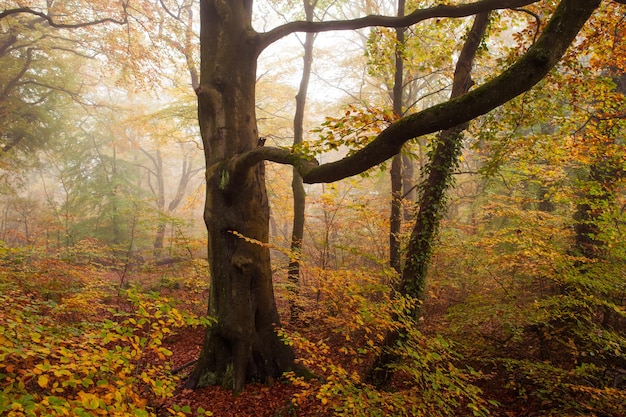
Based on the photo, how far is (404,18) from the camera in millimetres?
4211

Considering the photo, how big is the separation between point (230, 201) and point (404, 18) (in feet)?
11.4

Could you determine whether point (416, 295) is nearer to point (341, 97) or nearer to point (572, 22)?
point (572, 22)

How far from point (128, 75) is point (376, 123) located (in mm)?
12059

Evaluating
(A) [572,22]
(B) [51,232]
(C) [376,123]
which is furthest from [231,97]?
(B) [51,232]

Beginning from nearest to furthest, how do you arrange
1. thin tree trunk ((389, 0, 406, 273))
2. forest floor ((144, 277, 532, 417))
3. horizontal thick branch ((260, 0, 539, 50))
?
horizontal thick branch ((260, 0, 539, 50))
forest floor ((144, 277, 532, 417))
thin tree trunk ((389, 0, 406, 273))

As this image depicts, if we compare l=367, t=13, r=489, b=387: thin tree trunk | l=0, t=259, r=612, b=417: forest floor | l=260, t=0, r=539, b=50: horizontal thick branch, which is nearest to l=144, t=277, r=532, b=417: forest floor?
l=0, t=259, r=612, b=417: forest floor

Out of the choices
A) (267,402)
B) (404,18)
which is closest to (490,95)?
(404,18)

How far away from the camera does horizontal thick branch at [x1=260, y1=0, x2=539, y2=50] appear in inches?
146

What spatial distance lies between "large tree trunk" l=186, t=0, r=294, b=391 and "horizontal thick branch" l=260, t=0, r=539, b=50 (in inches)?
22.9

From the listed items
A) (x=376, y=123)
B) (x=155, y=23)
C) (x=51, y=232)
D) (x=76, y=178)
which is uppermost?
(x=155, y=23)

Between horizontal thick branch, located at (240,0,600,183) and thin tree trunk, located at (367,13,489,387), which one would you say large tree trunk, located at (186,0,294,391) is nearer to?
horizontal thick branch, located at (240,0,600,183)

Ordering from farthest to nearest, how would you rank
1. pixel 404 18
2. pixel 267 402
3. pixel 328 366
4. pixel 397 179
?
1. pixel 397 179
2. pixel 267 402
3. pixel 404 18
4. pixel 328 366

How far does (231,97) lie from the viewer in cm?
509

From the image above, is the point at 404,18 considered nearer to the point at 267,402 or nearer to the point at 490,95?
the point at 490,95
